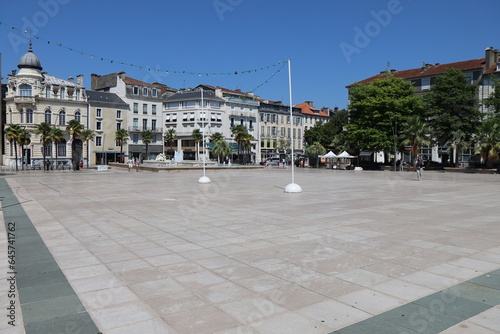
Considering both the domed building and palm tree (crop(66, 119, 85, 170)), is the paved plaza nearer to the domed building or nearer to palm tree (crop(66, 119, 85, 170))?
palm tree (crop(66, 119, 85, 170))

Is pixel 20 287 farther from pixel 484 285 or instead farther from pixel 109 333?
pixel 484 285

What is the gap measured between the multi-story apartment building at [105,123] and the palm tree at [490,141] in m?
52.1

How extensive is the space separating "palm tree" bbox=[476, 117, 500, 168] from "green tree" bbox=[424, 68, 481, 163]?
5.26m

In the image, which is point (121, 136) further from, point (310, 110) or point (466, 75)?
point (466, 75)

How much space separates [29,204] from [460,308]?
13663mm

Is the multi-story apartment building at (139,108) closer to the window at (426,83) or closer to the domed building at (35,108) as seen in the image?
the domed building at (35,108)

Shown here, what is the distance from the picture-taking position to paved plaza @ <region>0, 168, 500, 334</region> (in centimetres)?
414

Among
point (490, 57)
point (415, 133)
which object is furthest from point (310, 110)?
point (415, 133)

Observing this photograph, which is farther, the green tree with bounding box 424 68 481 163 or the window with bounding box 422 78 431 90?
the window with bounding box 422 78 431 90

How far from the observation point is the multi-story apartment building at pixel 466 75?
188 ft

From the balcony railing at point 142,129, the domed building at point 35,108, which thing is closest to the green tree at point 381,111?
the balcony railing at point 142,129

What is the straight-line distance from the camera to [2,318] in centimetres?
418

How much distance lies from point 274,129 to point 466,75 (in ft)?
133

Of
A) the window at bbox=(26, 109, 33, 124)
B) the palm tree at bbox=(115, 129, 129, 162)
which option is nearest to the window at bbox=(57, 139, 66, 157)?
the window at bbox=(26, 109, 33, 124)
